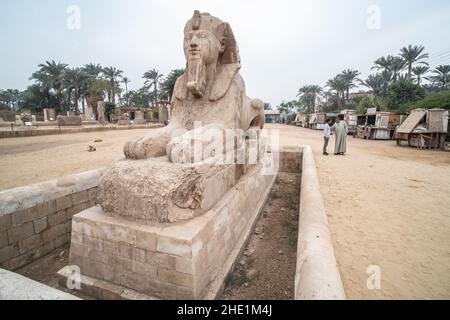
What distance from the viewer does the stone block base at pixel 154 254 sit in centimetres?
156

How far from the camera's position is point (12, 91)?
165ft

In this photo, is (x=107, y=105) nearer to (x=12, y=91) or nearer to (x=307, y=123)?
(x=307, y=123)

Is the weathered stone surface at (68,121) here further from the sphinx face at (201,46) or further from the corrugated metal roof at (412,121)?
the corrugated metal roof at (412,121)

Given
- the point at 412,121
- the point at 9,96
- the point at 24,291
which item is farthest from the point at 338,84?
the point at 9,96

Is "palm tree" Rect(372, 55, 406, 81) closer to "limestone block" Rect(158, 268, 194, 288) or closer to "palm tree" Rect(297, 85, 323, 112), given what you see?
"palm tree" Rect(297, 85, 323, 112)

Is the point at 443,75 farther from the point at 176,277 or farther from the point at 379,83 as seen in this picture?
the point at 176,277

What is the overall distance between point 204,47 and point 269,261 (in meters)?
2.51

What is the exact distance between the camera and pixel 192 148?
77.2 inches

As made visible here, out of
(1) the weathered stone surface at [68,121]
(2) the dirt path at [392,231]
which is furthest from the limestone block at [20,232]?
(1) the weathered stone surface at [68,121]

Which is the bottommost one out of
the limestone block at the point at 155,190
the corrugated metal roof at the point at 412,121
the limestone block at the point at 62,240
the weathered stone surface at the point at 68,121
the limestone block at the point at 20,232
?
the limestone block at the point at 62,240

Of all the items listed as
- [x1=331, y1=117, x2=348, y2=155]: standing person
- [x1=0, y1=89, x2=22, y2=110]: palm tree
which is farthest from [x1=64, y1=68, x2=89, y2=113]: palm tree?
[x1=331, y1=117, x2=348, y2=155]: standing person

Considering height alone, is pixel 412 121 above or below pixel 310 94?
below

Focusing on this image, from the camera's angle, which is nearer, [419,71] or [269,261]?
[269,261]

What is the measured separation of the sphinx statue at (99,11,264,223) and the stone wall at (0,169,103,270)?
1213mm
